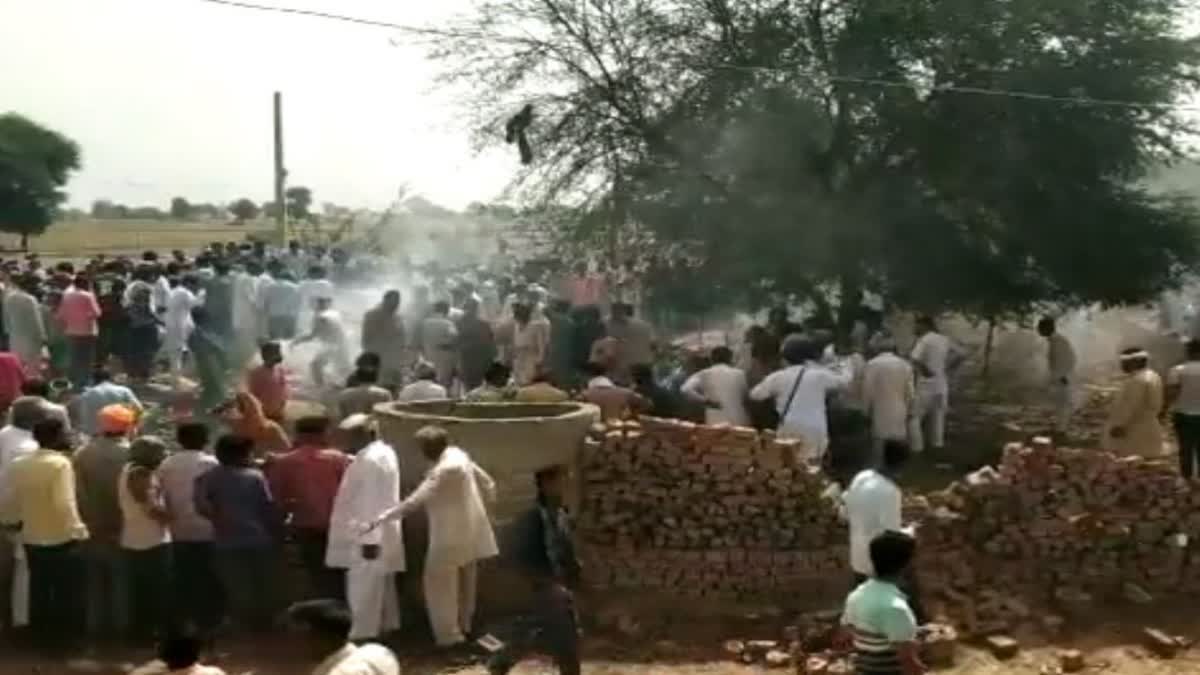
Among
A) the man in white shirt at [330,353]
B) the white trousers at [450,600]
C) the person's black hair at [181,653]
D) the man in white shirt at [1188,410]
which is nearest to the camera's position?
the person's black hair at [181,653]

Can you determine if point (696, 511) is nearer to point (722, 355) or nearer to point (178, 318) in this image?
point (722, 355)

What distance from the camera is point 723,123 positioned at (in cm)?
1816

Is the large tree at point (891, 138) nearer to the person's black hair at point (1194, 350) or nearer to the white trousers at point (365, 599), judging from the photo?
the person's black hair at point (1194, 350)

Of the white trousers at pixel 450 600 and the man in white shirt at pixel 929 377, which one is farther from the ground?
the man in white shirt at pixel 929 377

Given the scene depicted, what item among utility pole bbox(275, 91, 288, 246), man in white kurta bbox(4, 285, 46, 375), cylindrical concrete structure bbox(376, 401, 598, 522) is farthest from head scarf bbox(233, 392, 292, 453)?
utility pole bbox(275, 91, 288, 246)

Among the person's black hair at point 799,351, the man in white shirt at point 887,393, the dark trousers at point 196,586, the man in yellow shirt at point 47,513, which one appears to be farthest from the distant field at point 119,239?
the dark trousers at point 196,586

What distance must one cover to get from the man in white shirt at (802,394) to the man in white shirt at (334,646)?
6280mm

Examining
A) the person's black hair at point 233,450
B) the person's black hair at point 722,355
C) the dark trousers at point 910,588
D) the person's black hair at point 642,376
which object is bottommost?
the dark trousers at point 910,588

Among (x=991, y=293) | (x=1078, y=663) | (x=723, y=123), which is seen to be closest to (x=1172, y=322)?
(x=991, y=293)

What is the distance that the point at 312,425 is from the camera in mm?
10055

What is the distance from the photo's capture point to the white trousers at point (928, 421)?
15320 millimetres

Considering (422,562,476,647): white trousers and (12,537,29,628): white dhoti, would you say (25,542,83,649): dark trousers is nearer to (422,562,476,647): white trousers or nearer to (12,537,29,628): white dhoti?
(12,537,29,628): white dhoti

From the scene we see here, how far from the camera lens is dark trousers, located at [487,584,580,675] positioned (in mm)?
8477

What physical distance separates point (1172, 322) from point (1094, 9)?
626 centimetres
